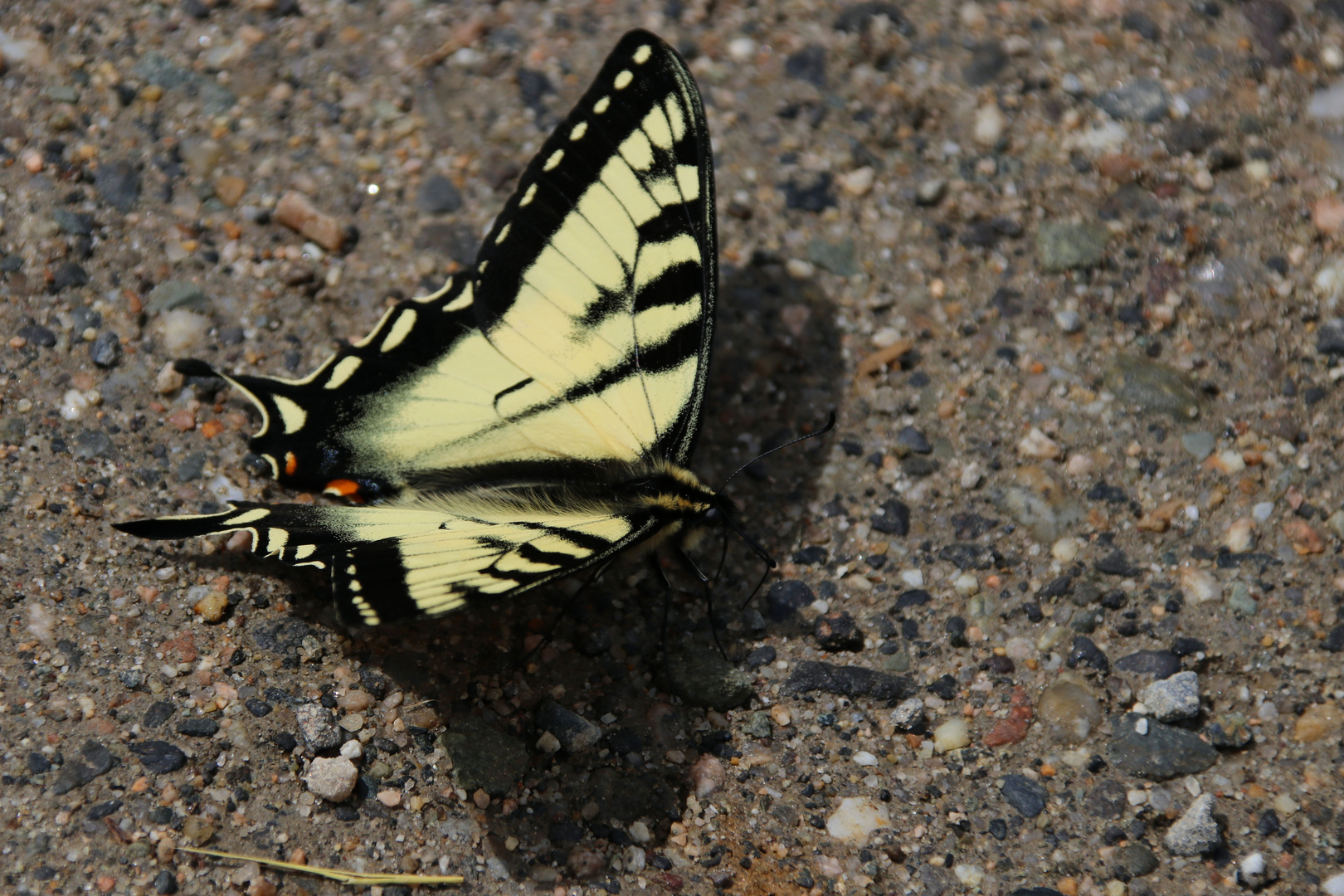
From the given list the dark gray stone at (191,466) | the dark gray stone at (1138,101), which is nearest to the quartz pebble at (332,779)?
the dark gray stone at (191,466)

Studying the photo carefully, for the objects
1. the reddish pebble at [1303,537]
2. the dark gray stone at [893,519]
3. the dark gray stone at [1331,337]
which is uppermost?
the dark gray stone at [1331,337]

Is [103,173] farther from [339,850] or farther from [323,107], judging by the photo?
[339,850]

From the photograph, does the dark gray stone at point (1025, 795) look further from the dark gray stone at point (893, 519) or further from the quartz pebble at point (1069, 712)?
the dark gray stone at point (893, 519)

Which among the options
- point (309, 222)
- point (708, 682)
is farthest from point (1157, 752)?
point (309, 222)

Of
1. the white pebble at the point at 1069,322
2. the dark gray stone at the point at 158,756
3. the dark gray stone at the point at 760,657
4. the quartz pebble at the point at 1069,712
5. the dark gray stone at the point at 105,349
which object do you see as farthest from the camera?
the white pebble at the point at 1069,322

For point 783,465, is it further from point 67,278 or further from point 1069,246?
point 67,278

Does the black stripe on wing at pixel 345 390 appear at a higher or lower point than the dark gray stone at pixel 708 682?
higher

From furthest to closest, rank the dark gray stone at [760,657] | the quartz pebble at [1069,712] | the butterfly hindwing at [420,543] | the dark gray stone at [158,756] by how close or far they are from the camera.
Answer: the dark gray stone at [760,657] < the quartz pebble at [1069,712] < the dark gray stone at [158,756] < the butterfly hindwing at [420,543]

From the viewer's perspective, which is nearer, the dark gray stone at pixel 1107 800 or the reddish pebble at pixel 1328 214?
the dark gray stone at pixel 1107 800
